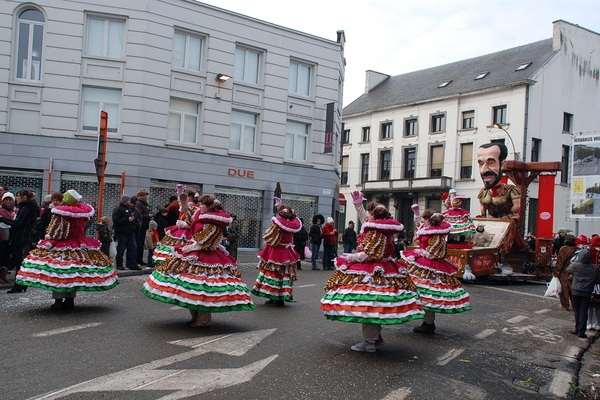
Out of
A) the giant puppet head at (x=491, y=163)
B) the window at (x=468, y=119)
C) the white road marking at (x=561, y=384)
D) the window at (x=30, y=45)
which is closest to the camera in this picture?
the white road marking at (x=561, y=384)

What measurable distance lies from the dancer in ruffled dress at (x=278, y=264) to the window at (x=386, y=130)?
39.0m

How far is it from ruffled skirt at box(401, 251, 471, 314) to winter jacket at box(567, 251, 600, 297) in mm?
2211

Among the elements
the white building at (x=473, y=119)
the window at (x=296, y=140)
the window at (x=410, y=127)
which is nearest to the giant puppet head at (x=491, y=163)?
the window at (x=296, y=140)

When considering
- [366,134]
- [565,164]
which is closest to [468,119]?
[565,164]

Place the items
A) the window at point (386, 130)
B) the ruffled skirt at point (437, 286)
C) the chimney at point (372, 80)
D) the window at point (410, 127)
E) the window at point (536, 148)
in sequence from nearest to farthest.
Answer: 1. the ruffled skirt at point (437, 286)
2. the window at point (536, 148)
3. the window at point (410, 127)
4. the window at point (386, 130)
5. the chimney at point (372, 80)

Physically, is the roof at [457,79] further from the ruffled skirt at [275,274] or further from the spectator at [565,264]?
the ruffled skirt at [275,274]

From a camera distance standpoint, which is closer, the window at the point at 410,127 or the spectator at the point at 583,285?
the spectator at the point at 583,285

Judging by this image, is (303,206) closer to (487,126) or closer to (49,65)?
(49,65)

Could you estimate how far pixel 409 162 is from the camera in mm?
47094

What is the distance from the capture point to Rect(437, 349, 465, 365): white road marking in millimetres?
7035

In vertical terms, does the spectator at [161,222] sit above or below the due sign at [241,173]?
below

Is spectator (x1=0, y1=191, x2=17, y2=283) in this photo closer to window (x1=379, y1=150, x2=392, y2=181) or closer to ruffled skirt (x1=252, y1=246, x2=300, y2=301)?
ruffled skirt (x1=252, y1=246, x2=300, y2=301)

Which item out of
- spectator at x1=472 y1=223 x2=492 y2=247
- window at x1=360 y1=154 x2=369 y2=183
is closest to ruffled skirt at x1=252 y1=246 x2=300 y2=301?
spectator at x1=472 y1=223 x2=492 y2=247

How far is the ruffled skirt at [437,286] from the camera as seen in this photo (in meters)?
8.51
